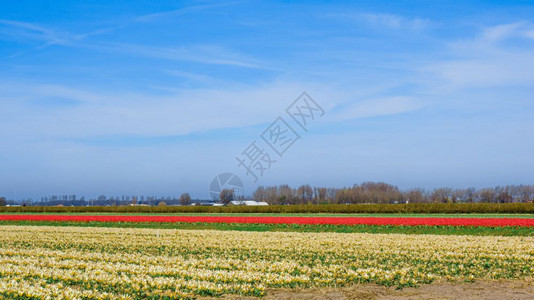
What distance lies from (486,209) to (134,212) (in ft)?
156

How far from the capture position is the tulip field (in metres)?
12.1

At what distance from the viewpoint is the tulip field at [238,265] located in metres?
12.1

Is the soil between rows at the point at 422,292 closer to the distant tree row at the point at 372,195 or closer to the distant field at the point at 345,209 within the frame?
the distant field at the point at 345,209

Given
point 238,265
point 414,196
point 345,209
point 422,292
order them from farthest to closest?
point 414,196, point 345,209, point 238,265, point 422,292

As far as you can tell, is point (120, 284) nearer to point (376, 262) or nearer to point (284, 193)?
point (376, 262)

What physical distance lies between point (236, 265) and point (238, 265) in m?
0.07

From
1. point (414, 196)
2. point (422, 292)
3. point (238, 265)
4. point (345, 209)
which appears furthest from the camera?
point (414, 196)

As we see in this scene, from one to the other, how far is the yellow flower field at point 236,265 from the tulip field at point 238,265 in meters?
0.03

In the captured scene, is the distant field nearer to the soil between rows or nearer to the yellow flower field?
the yellow flower field

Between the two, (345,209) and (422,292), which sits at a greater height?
(345,209)

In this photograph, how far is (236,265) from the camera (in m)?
15.6

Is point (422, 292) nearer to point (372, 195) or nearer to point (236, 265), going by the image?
point (236, 265)

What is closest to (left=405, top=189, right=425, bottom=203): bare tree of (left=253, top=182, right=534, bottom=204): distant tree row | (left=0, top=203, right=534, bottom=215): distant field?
(left=253, top=182, right=534, bottom=204): distant tree row

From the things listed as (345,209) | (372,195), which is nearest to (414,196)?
(372,195)
